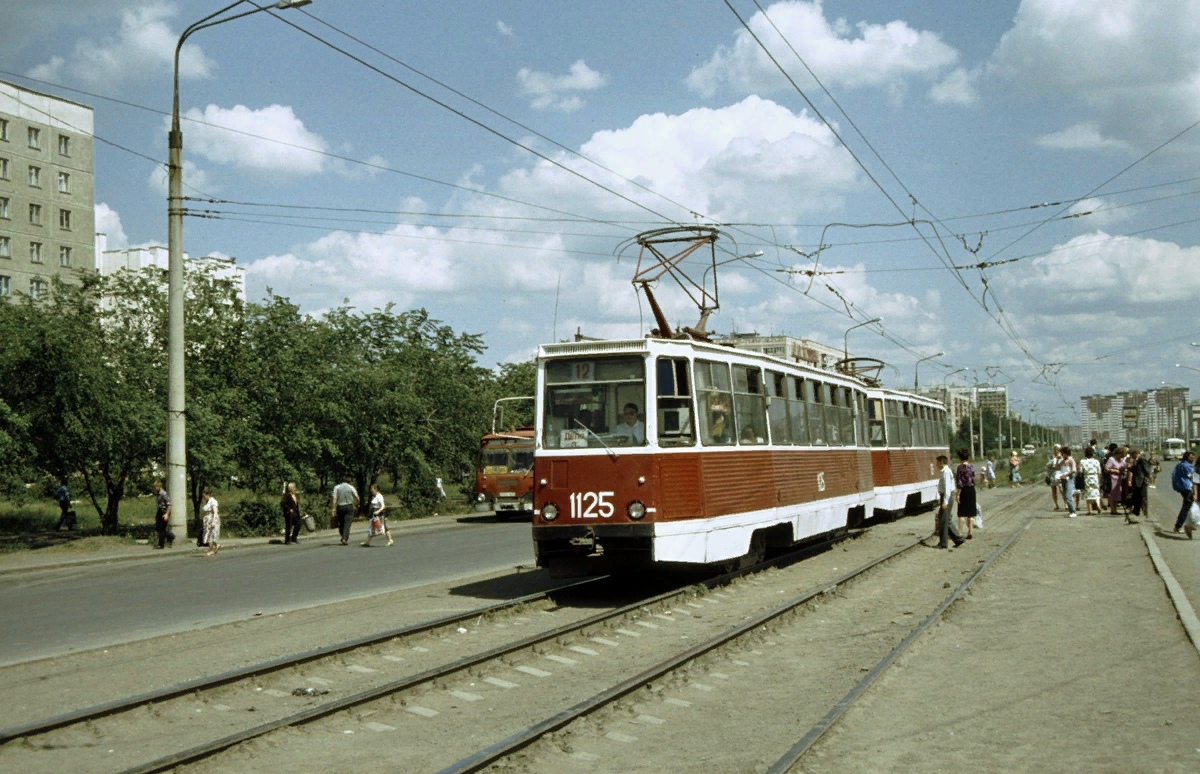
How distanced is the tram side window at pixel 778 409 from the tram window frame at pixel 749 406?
277 mm

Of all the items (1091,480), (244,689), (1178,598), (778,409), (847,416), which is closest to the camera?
(244,689)

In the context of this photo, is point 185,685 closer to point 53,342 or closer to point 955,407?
point 53,342

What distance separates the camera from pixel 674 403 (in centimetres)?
1465

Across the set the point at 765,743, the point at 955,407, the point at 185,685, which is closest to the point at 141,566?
the point at 185,685

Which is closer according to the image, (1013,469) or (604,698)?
(604,698)

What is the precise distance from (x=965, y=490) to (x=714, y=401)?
9.23 metres

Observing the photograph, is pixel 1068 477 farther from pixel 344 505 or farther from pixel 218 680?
pixel 218 680

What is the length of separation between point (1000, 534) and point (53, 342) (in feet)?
71.0

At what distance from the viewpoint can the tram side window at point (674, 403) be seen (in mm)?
14562

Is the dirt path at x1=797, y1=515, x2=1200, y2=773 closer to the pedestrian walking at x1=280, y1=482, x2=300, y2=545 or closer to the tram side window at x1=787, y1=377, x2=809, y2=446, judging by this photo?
the tram side window at x1=787, y1=377, x2=809, y2=446

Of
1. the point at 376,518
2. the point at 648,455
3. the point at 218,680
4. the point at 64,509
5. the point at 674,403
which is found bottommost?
the point at 218,680

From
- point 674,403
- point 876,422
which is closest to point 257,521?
point 876,422

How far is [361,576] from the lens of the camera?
19594 mm

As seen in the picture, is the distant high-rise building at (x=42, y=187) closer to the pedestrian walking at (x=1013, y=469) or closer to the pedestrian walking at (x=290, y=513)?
the pedestrian walking at (x=290, y=513)
